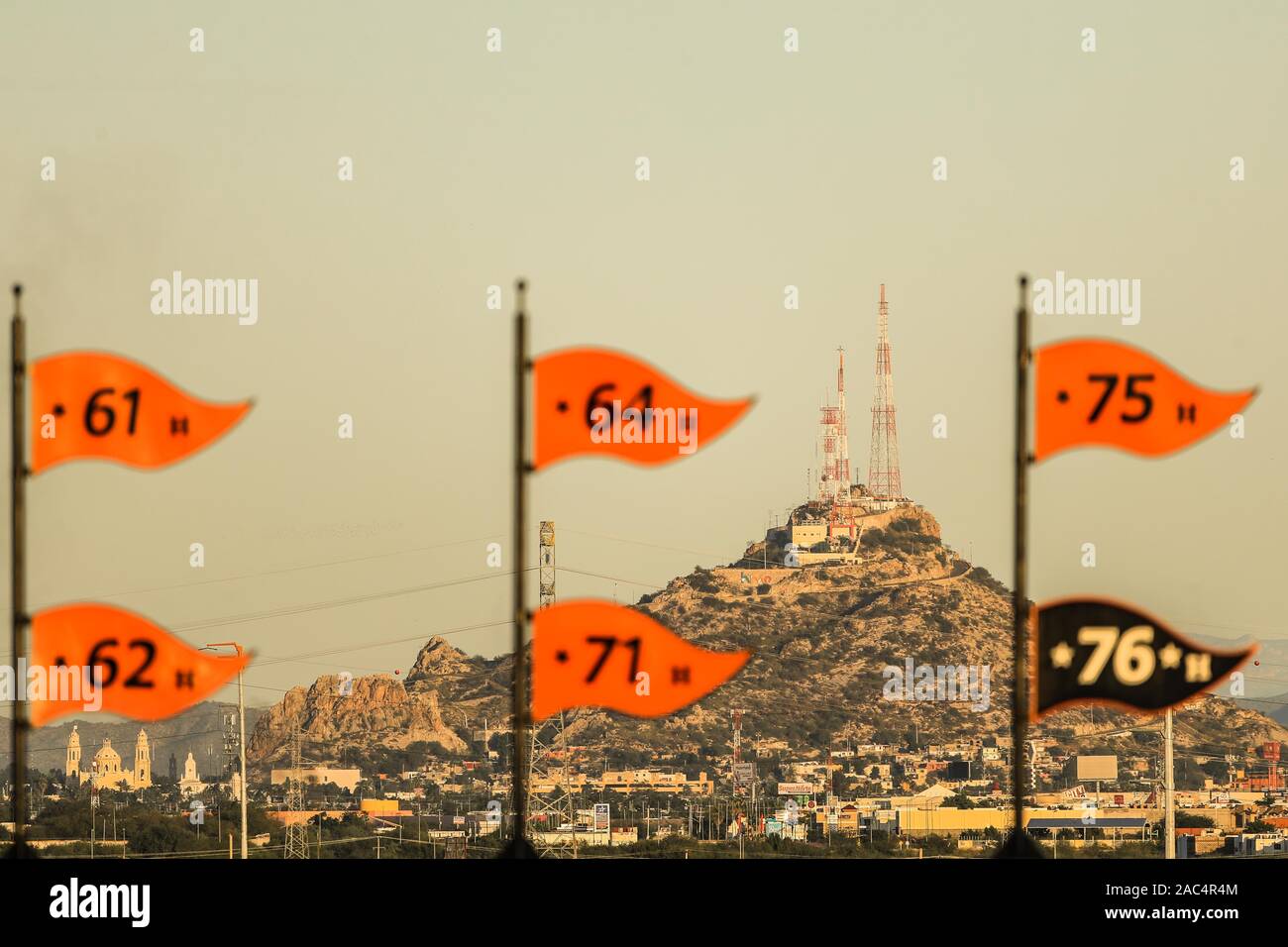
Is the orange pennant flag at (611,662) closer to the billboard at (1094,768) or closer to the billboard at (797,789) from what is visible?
the billboard at (1094,768)

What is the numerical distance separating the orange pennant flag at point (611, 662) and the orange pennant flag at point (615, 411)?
5.58 ft

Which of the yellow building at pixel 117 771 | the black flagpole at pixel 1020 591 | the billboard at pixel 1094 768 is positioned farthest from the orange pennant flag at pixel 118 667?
the billboard at pixel 1094 768

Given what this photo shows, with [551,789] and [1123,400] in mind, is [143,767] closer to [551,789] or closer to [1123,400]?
[551,789]

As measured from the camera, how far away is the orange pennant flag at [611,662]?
2155cm

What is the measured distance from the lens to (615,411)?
22.1 meters

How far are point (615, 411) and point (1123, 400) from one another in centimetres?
553

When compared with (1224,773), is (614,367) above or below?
above

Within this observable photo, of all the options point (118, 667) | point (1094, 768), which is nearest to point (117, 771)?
point (1094, 768)

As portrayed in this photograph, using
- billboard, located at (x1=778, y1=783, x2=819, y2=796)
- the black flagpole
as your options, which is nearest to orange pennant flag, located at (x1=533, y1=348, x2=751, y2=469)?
the black flagpole
